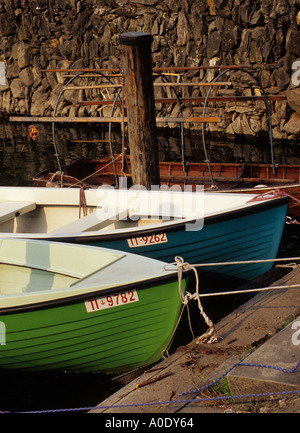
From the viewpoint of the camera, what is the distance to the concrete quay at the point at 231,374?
207 inches

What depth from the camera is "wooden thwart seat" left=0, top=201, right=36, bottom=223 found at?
10.2 meters

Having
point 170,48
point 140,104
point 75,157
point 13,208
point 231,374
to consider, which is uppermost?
point 170,48

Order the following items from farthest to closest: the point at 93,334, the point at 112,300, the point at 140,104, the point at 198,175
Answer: the point at 198,175 < the point at 140,104 < the point at 93,334 < the point at 112,300

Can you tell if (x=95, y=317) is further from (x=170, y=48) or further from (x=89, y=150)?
(x=170, y=48)

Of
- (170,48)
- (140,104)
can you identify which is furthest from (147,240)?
(170,48)

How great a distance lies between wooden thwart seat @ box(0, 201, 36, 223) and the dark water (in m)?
3.01

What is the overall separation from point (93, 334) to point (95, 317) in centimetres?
26

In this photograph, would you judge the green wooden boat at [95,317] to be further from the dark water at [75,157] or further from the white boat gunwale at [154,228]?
the white boat gunwale at [154,228]

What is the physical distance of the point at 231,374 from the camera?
5383 millimetres

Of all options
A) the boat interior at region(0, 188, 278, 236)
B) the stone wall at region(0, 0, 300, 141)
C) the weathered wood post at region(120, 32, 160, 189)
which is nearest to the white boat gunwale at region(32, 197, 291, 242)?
the boat interior at region(0, 188, 278, 236)

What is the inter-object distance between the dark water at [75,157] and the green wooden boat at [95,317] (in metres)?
0.26

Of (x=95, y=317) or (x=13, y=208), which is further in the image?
(x=13, y=208)

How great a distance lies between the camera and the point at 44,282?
8.12 m

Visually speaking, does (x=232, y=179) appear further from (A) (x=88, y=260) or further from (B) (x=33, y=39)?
(B) (x=33, y=39)
